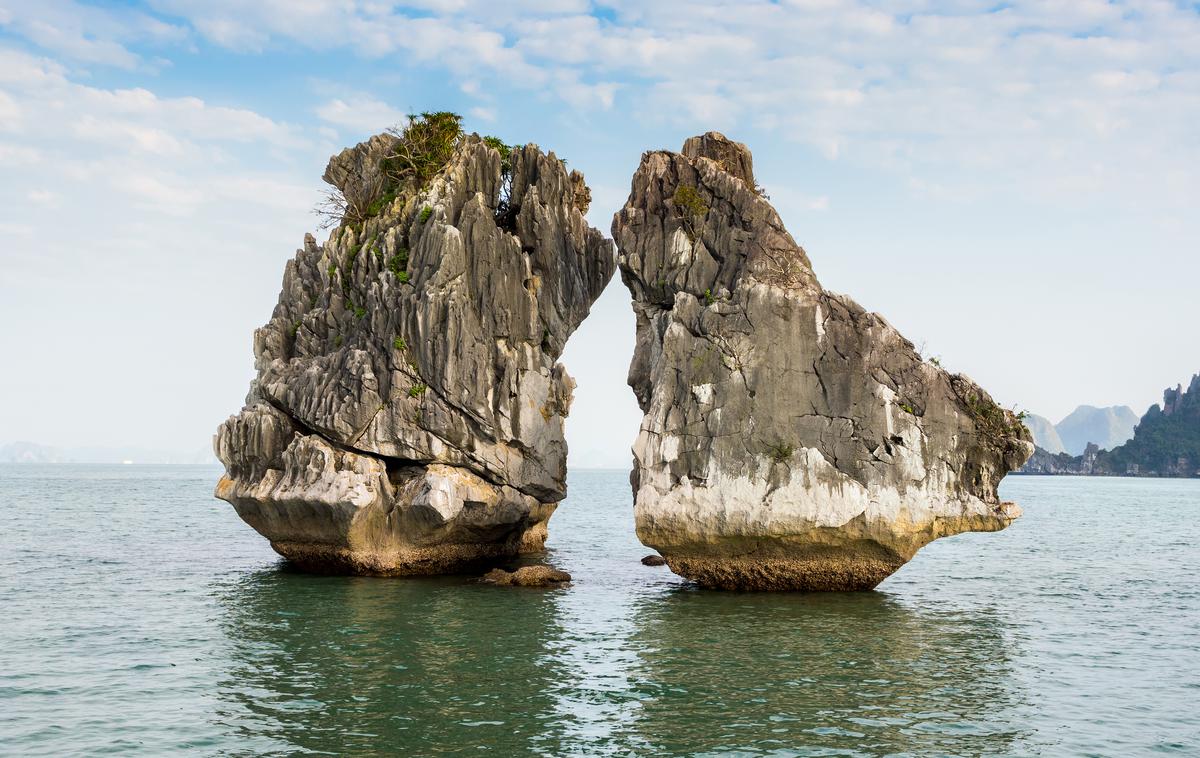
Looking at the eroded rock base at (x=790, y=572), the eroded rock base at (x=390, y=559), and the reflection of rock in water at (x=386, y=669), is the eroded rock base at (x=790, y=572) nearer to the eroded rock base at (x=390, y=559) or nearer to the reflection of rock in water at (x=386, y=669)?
the reflection of rock in water at (x=386, y=669)

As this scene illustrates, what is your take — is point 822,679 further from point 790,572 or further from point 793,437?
point 793,437

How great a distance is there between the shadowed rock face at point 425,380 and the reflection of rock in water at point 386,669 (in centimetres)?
286

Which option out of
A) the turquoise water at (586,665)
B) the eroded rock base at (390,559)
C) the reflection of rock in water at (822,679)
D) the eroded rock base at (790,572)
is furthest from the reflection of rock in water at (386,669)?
the eroded rock base at (790,572)

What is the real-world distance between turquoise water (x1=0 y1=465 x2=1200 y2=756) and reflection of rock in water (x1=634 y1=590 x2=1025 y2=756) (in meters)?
0.08

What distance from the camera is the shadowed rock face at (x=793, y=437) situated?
30.5 m

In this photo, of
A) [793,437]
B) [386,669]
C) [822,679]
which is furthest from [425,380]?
[822,679]

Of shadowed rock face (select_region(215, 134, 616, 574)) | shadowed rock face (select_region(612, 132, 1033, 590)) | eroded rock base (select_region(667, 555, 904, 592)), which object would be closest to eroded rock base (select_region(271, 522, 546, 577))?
shadowed rock face (select_region(215, 134, 616, 574))

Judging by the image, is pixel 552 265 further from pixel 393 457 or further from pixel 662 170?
pixel 393 457

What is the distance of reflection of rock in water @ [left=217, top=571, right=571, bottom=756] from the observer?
17500 mm

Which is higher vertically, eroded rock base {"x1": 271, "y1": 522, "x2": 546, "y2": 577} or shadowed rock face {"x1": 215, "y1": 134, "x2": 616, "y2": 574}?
shadowed rock face {"x1": 215, "y1": 134, "x2": 616, "y2": 574}

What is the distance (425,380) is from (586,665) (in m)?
15.7

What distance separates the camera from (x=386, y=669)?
22016mm

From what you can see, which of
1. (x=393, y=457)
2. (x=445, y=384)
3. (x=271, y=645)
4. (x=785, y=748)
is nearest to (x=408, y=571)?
(x=393, y=457)

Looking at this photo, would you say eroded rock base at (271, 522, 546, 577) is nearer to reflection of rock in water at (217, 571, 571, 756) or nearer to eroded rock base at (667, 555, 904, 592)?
reflection of rock in water at (217, 571, 571, 756)
